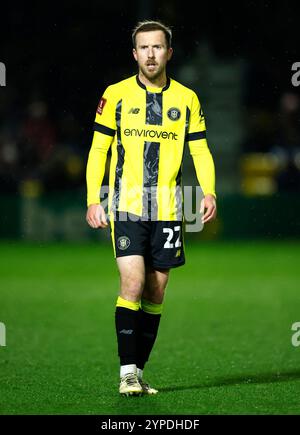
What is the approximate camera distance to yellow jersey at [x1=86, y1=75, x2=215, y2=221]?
252 inches

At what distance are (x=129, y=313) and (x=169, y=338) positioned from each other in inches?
95.3

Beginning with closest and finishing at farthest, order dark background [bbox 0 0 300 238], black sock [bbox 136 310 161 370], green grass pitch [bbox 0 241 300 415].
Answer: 1. green grass pitch [bbox 0 241 300 415]
2. black sock [bbox 136 310 161 370]
3. dark background [bbox 0 0 300 238]

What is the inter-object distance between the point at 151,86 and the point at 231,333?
3038 mm

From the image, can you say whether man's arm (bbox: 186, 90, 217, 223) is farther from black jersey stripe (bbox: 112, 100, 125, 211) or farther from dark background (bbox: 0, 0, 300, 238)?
dark background (bbox: 0, 0, 300, 238)

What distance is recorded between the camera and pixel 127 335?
6.39 m

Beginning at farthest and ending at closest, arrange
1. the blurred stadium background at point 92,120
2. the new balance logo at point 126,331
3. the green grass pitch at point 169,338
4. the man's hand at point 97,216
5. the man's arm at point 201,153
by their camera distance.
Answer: the blurred stadium background at point 92,120 < the man's arm at point 201,153 < the new balance logo at point 126,331 < the man's hand at point 97,216 < the green grass pitch at point 169,338

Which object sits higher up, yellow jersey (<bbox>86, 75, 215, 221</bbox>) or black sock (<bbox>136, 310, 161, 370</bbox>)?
yellow jersey (<bbox>86, 75, 215, 221</bbox>)

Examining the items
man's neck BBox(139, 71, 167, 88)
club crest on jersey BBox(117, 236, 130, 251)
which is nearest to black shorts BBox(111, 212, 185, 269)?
club crest on jersey BBox(117, 236, 130, 251)

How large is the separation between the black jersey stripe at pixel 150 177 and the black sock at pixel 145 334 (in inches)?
24.4

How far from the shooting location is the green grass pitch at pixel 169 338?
20.3ft

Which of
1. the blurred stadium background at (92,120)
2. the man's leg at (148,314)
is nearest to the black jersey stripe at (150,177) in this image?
the man's leg at (148,314)

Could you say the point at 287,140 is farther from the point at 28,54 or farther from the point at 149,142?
the point at 149,142

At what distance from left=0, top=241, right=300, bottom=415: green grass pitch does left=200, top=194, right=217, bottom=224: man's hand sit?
0.98 metres

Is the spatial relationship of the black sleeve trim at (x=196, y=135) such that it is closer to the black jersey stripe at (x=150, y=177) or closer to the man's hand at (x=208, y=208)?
the black jersey stripe at (x=150, y=177)
